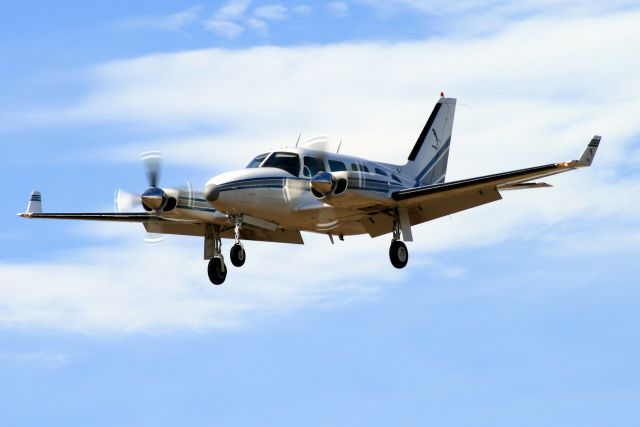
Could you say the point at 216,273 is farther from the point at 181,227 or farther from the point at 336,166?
the point at 336,166

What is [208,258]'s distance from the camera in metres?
37.7

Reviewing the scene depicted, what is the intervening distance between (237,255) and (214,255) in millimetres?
1861

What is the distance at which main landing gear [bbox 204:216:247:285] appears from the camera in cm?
3531

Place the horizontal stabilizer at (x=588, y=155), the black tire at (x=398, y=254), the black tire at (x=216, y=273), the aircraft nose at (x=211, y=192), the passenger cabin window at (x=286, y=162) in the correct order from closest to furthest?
the horizontal stabilizer at (x=588, y=155) < the aircraft nose at (x=211, y=192) < the passenger cabin window at (x=286, y=162) < the black tire at (x=216, y=273) < the black tire at (x=398, y=254)

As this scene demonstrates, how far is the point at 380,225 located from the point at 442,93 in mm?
8083

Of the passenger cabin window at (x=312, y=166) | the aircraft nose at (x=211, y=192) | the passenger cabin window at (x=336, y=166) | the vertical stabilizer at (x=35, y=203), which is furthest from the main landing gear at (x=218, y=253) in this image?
the vertical stabilizer at (x=35, y=203)

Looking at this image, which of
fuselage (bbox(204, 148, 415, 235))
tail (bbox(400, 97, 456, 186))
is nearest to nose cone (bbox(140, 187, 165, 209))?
fuselage (bbox(204, 148, 415, 235))

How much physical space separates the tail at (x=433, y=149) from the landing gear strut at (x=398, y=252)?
3851 millimetres

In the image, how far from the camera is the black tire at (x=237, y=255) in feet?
116

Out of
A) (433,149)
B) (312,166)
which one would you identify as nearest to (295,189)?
(312,166)

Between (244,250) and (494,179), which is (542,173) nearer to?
(494,179)

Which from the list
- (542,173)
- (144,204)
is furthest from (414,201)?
(144,204)

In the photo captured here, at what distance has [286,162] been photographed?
35.8 m

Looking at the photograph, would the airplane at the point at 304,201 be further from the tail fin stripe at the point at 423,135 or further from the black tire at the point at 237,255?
the tail fin stripe at the point at 423,135
